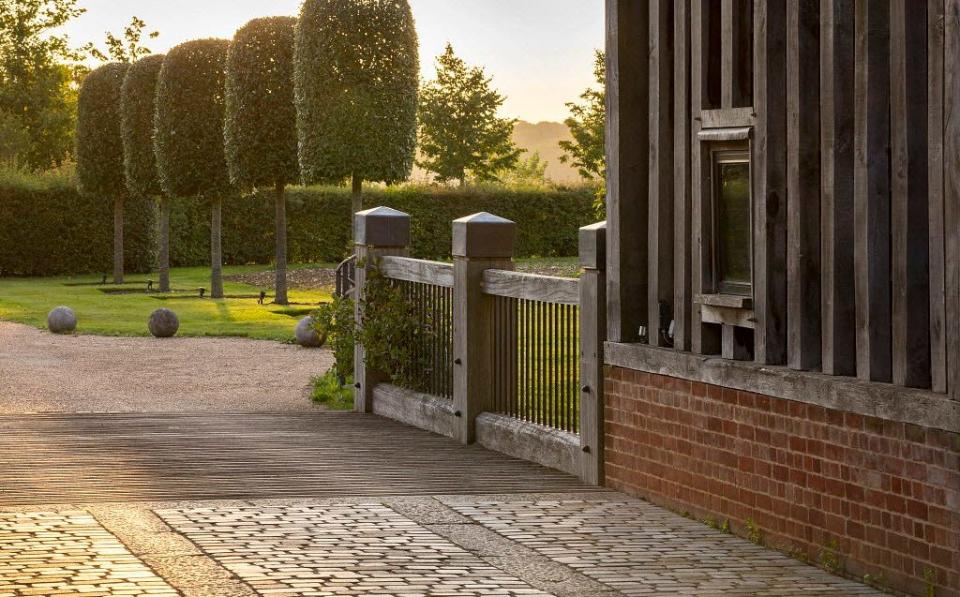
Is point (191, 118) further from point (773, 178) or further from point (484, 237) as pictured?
point (773, 178)

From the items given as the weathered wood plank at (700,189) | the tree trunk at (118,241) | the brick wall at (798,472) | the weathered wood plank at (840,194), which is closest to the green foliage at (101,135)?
the tree trunk at (118,241)

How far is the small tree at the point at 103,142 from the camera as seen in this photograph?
32688 millimetres

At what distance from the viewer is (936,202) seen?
5.76 metres

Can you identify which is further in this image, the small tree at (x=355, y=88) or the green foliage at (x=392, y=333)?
the small tree at (x=355, y=88)

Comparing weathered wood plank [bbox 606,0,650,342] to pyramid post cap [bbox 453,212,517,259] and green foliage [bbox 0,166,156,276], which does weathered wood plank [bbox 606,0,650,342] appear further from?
green foliage [bbox 0,166,156,276]

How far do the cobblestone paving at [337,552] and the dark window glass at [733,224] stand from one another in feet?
6.39

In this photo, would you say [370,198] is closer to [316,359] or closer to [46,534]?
[316,359]

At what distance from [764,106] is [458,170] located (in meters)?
60.9

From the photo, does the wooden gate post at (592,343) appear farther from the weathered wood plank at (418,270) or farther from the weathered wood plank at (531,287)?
the weathered wood plank at (418,270)

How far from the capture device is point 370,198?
125 ft

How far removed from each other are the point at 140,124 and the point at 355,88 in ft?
21.7

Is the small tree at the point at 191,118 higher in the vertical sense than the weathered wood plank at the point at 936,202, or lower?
higher

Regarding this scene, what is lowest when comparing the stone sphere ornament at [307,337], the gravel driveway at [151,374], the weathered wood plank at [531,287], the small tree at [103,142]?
the gravel driveway at [151,374]

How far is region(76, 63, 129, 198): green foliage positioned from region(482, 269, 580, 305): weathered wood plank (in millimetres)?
24271
